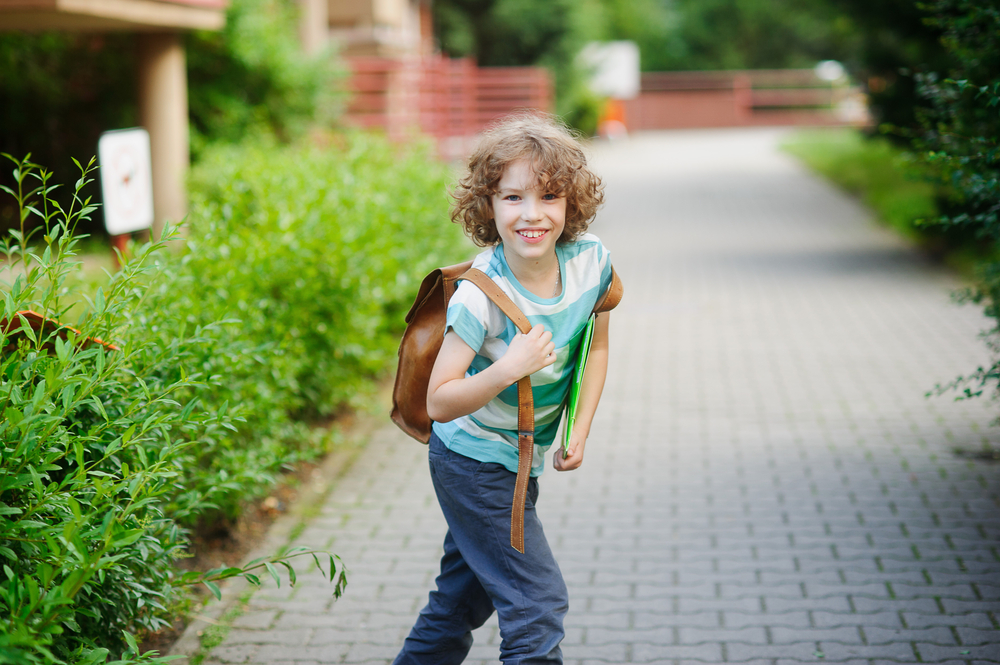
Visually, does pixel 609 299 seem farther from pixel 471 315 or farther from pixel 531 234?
pixel 471 315

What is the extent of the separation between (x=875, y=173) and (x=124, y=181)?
18.2m

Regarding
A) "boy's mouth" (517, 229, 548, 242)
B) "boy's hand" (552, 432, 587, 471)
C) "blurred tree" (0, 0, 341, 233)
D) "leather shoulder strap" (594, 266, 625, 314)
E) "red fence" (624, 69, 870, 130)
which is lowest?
"boy's hand" (552, 432, 587, 471)

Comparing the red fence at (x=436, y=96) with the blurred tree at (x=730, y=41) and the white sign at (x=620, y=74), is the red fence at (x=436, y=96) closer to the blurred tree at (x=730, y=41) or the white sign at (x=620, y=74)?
the white sign at (x=620, y=74)

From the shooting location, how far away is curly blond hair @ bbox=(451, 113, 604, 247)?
244 centimetres

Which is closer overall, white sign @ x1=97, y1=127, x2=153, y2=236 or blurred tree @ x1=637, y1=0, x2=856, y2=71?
white sign @ x1=97, y1=127, x2=153, y2=236

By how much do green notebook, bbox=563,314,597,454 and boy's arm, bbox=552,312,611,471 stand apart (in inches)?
0.9

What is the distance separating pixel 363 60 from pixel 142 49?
801 centimetres

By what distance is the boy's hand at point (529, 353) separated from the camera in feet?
7.58

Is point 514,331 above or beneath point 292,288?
above

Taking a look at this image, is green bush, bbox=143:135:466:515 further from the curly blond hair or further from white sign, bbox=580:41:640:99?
white sign, bbox=580:41:640:99

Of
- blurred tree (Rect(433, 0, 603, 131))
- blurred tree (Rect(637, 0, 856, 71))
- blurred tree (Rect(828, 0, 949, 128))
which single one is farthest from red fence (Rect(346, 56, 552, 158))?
blurred tree (Rect(637, 0, 856, 71))

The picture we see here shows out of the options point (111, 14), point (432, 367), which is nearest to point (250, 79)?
point (111, 14)

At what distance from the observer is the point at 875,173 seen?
68.1 ft

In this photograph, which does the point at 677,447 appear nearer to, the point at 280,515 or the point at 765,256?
the point at 280,515
